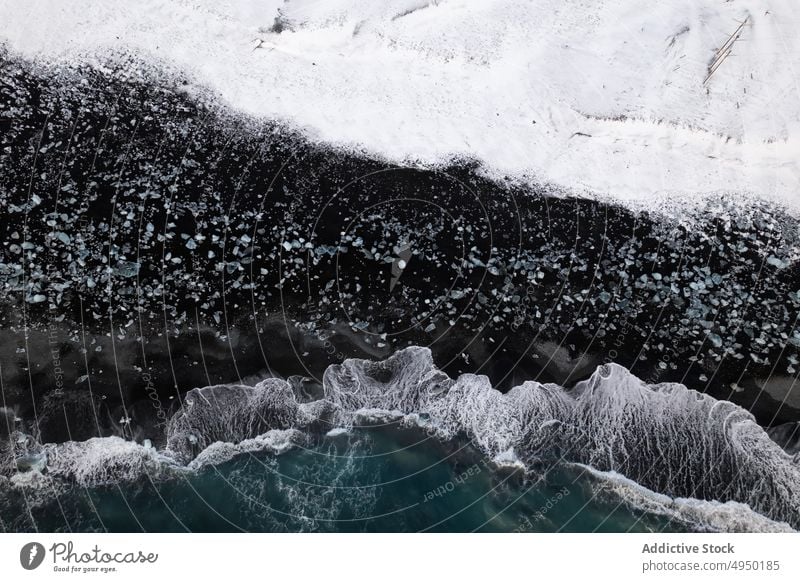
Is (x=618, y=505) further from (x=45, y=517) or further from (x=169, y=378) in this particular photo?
(x=45, y=517)

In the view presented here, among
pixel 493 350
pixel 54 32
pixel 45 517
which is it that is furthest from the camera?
pixel 54 32

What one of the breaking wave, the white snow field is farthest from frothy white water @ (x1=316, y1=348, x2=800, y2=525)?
the white snow field

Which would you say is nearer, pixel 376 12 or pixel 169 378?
pixel 169 378

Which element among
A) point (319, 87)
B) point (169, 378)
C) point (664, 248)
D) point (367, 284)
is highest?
point (319, 87)

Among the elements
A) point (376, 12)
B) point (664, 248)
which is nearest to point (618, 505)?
point (664, 248)

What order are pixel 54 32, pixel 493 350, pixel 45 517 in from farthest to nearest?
pixel 54 32 < pixel 493 350 < pixel 45 517
